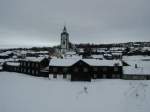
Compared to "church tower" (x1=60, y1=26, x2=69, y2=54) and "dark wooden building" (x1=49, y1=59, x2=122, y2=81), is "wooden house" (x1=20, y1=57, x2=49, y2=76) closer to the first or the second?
"dark wooden building" (x1=49, y1=59, x2=122, y2=81)

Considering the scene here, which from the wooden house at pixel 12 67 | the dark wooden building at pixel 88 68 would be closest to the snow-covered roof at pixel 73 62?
the dark wooden building at pixel 88 68

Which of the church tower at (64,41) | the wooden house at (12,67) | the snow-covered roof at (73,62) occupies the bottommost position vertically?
the wooden house at (12,67)

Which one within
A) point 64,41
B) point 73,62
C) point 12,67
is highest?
point 64,41

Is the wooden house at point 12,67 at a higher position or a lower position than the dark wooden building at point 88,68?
lower

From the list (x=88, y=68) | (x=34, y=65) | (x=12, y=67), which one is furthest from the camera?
(x=12, y=67)

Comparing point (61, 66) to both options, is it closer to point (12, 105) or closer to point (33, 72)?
point (33, 72)

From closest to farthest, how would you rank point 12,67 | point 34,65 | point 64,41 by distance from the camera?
point 34,65
point 12,67
point 64,41

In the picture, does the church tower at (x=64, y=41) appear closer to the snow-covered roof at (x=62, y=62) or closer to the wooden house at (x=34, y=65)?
the wooden house at (x=34, y=65)

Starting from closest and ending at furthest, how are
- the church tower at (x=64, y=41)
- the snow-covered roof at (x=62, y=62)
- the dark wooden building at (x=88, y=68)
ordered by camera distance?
the dark wooden building at (x=88, y=68)
the snow-covered roof at (x=62, y=62)
the church tower at (x=64, y=41)

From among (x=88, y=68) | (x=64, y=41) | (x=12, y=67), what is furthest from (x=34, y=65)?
(x=64, y=41)

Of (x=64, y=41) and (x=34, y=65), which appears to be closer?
(x=34, y=65)

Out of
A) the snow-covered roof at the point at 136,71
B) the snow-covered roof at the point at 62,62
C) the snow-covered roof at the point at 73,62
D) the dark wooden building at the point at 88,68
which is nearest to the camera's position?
the snow-covered roof at the point at 136,71

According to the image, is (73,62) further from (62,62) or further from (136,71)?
(136,71)

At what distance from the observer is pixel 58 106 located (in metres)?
20.7
